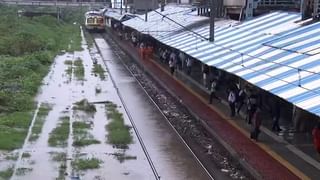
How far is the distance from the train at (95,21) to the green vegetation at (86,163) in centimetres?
6549

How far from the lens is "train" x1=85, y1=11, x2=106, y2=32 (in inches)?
3214

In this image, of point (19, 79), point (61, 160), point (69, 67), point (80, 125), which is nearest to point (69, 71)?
point (69, 67)

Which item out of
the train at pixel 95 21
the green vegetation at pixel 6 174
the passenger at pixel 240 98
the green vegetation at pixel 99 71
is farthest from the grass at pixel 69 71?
the train at pixel 95 21

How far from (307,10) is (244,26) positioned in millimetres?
3962

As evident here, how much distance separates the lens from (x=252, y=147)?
1828 centimetres

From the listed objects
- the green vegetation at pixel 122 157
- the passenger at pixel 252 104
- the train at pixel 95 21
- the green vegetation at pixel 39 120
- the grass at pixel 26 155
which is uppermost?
the passenger at pixel 252 104

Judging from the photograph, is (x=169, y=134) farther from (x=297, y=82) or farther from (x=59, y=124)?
(x=297, y=82)

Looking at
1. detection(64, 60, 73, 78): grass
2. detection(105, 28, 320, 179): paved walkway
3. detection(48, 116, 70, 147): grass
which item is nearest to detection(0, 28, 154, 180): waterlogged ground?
detection(48, 116, 70, 147): grass

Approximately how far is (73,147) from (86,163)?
2.04 metres

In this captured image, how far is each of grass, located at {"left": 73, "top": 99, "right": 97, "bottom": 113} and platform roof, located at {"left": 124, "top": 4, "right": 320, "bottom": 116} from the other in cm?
474

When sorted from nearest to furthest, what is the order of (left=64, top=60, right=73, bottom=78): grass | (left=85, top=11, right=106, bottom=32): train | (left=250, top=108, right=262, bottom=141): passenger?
(left=250, top=108, right=262, bottom=141): passenger < (left=64, top=60, right=73, bottom=78): grass < (left=85, top=11, right=106, bottom=32): train

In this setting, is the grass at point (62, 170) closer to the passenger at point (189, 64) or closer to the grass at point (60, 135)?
the grass at point (60, 135)

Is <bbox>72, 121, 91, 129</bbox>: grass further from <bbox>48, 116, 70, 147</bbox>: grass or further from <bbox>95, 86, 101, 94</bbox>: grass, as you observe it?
<bbox>95, 86, 101, 94</bbox>: grass

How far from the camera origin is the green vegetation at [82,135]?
1884 cm
